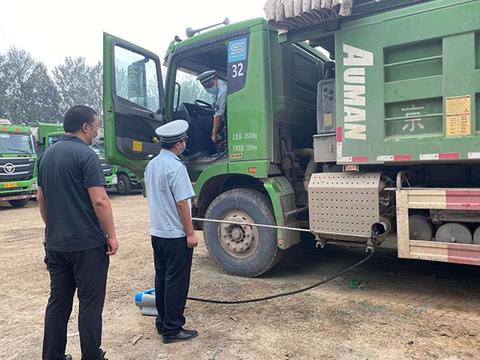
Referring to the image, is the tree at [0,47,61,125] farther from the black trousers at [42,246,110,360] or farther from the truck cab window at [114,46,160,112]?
the black trousers at [42,246,110,360]

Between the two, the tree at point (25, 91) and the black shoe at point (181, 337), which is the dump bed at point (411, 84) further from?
the tree at point (25, 91)

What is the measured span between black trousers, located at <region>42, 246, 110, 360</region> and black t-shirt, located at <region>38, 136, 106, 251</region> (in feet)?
0.28

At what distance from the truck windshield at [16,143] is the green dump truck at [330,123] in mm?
9683

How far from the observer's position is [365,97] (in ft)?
12.6

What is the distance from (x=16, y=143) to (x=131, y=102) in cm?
1024

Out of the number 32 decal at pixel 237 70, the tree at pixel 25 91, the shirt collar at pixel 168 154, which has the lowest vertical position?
the shirt collar at pixel 168 154

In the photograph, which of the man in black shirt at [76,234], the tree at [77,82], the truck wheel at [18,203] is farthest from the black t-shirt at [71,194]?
the tree at [77,82]

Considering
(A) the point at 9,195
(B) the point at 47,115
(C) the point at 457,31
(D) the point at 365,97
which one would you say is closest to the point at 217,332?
(D) the point at 365,97

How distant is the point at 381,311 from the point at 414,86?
1.98m

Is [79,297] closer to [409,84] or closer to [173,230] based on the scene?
[173,230]

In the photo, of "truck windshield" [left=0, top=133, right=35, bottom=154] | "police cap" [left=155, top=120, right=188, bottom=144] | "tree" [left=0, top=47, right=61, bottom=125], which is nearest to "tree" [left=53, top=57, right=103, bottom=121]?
"tree" [left=0, top=47, right=61, bottom=125]

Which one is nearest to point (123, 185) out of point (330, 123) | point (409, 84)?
point (330, 123)

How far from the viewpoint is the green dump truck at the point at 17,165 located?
12.8 m

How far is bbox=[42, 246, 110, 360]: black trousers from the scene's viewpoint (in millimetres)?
2785
